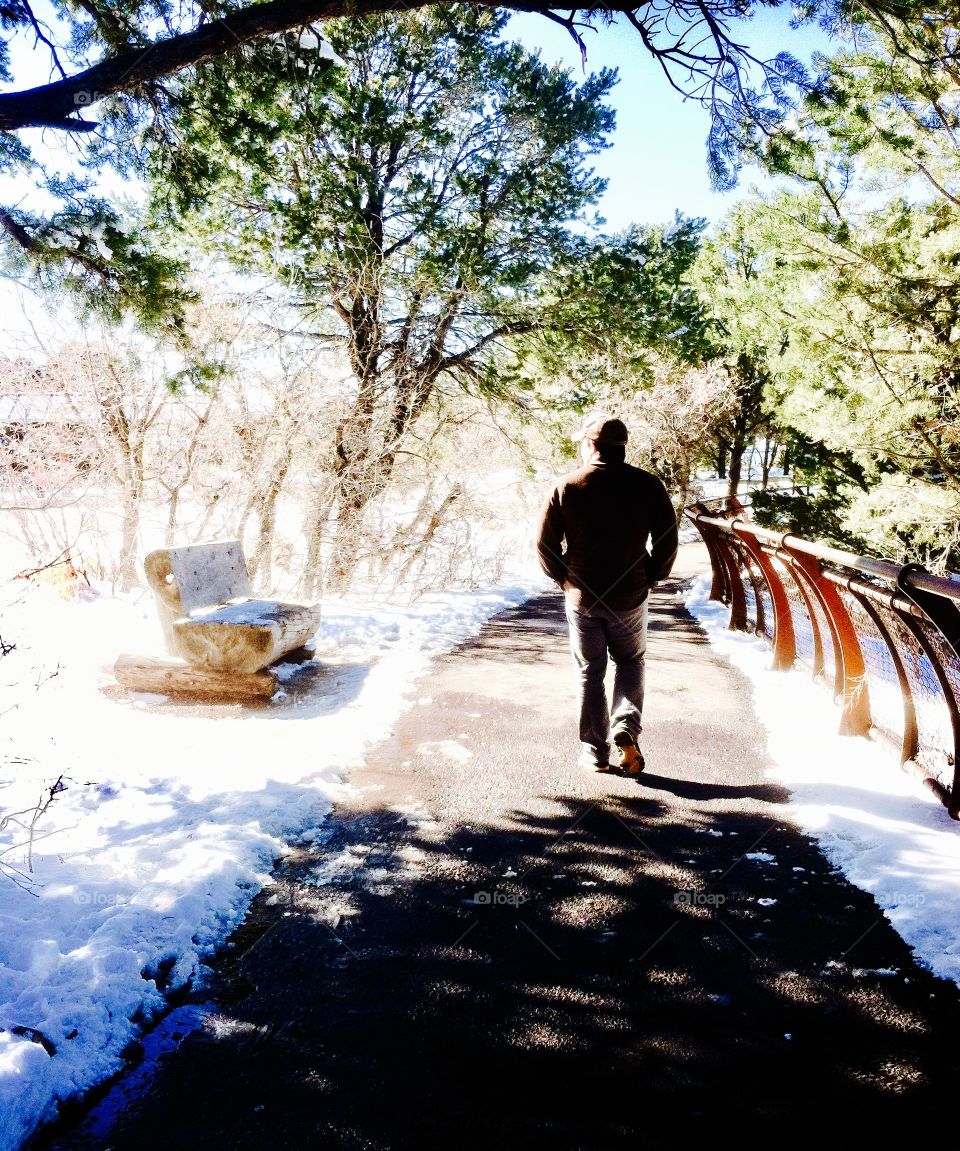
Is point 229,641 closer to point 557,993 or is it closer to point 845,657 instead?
point 557,993

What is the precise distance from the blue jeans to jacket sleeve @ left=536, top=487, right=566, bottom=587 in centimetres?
20

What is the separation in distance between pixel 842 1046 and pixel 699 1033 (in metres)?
0.43

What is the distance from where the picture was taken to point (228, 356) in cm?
1137

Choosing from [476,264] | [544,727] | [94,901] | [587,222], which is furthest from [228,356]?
[94,901]

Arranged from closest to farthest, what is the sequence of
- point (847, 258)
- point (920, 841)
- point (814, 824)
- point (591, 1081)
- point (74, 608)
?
point (591, 1081) → point (920, 841) → point (814, 824) → point (74, 608) → point (847, 258)

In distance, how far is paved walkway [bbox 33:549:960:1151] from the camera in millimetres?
1896

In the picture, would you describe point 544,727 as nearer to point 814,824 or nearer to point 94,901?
point 814,824

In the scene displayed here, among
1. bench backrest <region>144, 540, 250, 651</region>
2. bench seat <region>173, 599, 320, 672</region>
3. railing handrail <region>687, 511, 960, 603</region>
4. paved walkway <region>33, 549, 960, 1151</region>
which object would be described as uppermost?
railing handrail <region>687, 511, 960, 603</region>

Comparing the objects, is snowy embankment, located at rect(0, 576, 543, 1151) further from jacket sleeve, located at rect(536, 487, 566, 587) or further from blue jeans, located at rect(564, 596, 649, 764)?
jacket sleeve, located at rect(536, 487, 566, 587)

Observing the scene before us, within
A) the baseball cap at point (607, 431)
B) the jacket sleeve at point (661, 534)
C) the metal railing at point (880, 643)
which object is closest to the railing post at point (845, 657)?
the metal railing at point (880, 643)

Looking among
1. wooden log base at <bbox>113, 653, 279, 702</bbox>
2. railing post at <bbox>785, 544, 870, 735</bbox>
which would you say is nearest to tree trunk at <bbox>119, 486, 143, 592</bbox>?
wooden log base at <bbox>113, 653, 279, 702</bbox>

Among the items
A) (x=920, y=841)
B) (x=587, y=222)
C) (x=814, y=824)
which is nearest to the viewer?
(x=920, y=841)

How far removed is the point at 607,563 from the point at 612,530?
201mm

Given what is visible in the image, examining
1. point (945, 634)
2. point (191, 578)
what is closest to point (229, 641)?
point (191, 578)
